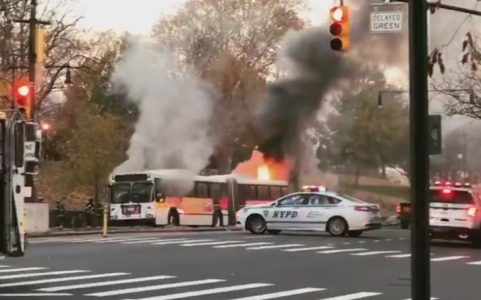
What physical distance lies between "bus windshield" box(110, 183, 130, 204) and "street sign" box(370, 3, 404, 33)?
29.0m

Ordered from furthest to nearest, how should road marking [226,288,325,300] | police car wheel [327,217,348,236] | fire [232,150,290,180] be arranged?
fire [232,150,290,180]
police car wheel [327,217,348,236]
road marking [226,288,325,300]

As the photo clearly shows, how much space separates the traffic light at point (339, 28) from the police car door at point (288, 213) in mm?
12005

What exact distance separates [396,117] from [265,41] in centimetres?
932

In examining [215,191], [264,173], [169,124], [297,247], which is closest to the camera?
[297,247]

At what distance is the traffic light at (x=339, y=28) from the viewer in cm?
1541

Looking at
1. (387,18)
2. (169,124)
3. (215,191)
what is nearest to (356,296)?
(387,18)

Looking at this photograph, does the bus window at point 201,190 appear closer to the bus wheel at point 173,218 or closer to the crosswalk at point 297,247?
the bus wheel at point 173,218

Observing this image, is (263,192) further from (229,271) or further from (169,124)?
(229,271)

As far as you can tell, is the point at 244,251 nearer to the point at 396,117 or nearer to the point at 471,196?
the point at 471,196

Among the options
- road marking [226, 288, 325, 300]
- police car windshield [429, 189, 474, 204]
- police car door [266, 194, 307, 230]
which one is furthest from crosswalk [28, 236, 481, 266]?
road marking [226, 288, 325, 300]

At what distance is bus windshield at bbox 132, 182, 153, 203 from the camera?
36.5 metres

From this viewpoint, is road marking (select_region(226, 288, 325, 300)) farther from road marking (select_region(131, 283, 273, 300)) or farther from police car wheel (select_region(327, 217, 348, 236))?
police car wheel (select_region(327, 217, 348, 236))

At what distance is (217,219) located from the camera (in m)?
40.1

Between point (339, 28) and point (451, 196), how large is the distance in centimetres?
929
